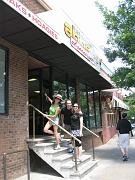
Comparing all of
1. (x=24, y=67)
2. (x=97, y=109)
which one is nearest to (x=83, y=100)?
(x=97, y=109)

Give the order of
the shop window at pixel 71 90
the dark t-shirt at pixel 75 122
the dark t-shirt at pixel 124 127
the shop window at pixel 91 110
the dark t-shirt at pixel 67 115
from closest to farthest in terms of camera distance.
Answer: the dark t-shirt at pixel 75 122, the dark t-shirt at pixel 67 115, the dark t-shirt at pixel 124 127, the shop window at pixel 71 90, the shop window at pixel 91 110

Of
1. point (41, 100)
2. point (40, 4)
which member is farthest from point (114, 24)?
point (41, 100)

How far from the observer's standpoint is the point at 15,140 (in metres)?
9.07

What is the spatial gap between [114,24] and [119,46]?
2.96 feet

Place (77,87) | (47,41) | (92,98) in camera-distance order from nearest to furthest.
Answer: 1. (47,41)
2. (77,87)
3. (92,98)

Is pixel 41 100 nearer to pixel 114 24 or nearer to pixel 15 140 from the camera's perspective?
pixel 15 140

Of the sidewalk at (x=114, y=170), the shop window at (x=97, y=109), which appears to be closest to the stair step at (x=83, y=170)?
the sidewalk at (x=114, y=170)

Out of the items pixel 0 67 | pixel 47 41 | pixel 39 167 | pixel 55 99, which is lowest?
pixel 39 167

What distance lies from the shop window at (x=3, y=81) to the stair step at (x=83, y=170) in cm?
247

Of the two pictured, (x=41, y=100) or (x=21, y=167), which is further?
(x=41, y=100)

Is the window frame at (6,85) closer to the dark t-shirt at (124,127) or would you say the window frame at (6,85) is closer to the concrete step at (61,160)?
the concrete step at (61,160)

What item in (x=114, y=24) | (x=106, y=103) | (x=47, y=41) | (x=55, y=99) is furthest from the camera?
(x=106, y=103)

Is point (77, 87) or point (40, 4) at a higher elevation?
point (40, 4)

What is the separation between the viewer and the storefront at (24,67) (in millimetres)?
8228
